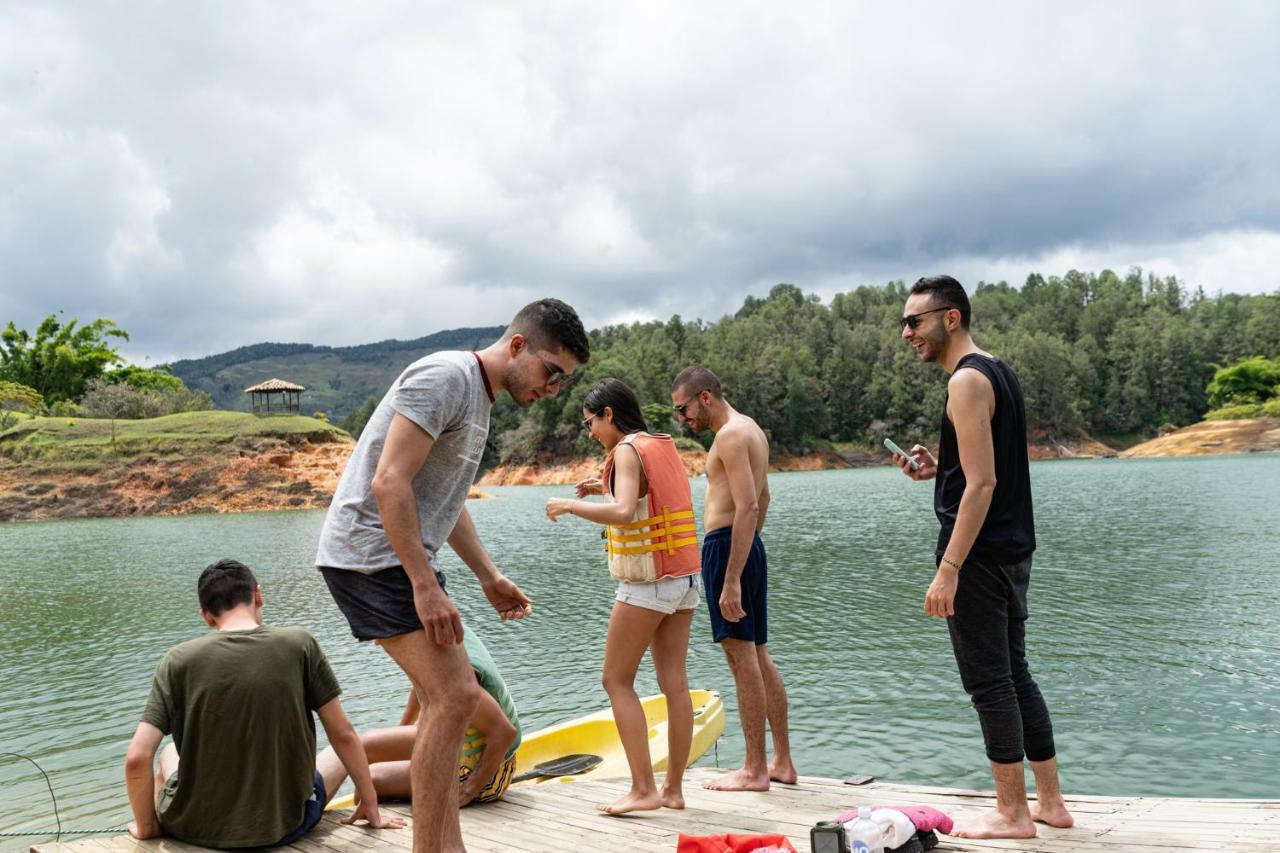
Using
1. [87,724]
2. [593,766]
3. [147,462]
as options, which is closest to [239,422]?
[147,462]

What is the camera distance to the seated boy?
4047mm

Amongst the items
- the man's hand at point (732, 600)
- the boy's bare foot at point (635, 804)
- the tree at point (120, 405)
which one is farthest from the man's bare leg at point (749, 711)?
the tree at point (120, 405)

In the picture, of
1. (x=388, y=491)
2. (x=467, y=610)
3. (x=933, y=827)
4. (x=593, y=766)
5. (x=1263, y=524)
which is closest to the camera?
(x=388, y=491)

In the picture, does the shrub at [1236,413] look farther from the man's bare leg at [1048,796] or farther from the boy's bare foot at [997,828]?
the boy's bare foot at [997,828]

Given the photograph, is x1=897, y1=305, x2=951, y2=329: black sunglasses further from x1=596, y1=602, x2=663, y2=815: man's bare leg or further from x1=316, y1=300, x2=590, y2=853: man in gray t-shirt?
x1=596, y1=602, x2=663, y2=815: man's bare leg

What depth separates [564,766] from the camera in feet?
21.6

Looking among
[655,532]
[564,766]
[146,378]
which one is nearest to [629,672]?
[655,532]

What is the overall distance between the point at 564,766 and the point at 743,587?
85.4 inches

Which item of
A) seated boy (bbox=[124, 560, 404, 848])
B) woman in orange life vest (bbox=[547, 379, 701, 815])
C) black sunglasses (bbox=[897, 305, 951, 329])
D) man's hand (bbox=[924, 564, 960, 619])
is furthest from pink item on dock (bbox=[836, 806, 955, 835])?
seated boy (bbox=[124, 560, 404, 848])

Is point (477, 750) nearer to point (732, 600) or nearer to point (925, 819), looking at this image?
point (732, 600)

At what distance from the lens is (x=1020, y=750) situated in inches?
165

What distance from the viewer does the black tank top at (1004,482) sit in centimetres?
424

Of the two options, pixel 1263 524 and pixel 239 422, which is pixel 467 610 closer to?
pixel 1263 524

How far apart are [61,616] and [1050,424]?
128m
